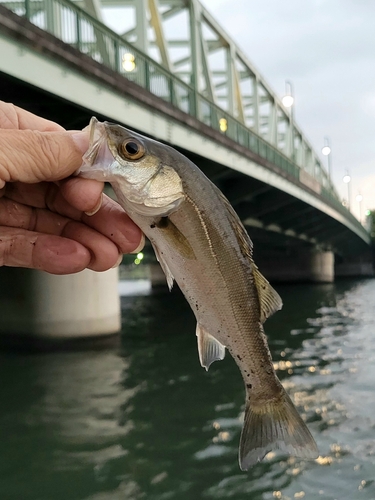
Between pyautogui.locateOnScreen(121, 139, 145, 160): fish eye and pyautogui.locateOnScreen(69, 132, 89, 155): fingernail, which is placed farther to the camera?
pyautogui.locateOnScreen(69, 132, 89, 155): fingernail

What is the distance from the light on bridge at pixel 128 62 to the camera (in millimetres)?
14480

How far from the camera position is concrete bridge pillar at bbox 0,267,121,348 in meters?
15.8

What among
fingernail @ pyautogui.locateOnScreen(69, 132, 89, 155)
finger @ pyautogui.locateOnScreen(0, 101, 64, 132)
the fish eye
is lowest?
the fish eye

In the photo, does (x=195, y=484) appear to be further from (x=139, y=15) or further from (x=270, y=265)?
(x=270, y=265)

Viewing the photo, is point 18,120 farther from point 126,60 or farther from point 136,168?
point 126,60

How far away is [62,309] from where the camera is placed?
15.9 m

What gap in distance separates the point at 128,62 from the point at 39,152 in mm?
12685

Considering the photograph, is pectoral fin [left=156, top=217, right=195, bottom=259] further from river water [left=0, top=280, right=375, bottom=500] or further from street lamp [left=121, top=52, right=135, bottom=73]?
street lamp [left=121, top=52, right=135, bottom=73]

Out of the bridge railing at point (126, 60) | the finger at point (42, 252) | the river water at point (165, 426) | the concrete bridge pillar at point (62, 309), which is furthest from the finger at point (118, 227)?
the concrete bridge pillar at point (62, 309)

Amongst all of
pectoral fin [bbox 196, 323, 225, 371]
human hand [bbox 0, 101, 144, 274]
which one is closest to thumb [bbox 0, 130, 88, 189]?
human hand [bbox 0, 101, 144, 274]

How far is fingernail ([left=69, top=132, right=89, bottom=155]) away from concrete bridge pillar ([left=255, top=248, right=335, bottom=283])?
5585cm

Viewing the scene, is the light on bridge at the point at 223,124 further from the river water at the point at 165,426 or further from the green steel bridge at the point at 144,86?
the river water at the point at 165,426

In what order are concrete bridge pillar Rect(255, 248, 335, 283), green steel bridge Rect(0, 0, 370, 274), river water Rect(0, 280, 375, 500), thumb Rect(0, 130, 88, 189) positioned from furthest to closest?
1. concrete bridge pillar Rect(255, 248, 335, 283)
2. green steel bridge Rect(0, 0, 370, 274)
3. river water Rect(0, 280, 375, 500)
4. thumb Rect(0, 130, 88, 189)

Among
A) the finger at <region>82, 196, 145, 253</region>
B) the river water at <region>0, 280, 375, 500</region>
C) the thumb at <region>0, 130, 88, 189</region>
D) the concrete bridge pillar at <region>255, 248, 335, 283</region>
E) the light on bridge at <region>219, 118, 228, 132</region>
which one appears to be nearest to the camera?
the thumb at <region>0, 130, 88, 189</region>
